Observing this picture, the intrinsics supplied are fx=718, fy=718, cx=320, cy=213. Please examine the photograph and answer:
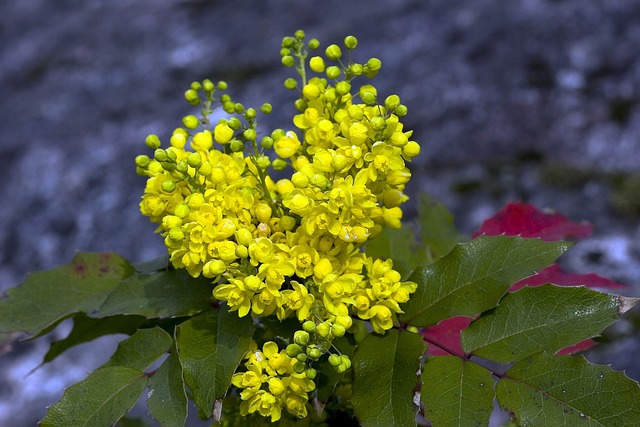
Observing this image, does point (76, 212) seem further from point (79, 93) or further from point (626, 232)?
point (626, 232)

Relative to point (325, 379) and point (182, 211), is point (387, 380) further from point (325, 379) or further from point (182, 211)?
point (182, 211)

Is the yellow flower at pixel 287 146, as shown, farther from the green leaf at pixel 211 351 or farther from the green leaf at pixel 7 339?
the green leaf at pixel 7 339

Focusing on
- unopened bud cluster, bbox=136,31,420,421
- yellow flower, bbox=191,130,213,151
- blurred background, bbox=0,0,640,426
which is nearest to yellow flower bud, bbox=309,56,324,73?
unopened bud cluster, bbox=136,31,420,421

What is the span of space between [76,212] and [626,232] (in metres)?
1.93

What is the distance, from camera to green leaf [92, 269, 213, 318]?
89cm

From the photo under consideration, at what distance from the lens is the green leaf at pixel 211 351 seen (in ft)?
2.65

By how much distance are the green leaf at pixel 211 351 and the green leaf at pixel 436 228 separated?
50cm

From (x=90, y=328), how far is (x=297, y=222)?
398 millimetres

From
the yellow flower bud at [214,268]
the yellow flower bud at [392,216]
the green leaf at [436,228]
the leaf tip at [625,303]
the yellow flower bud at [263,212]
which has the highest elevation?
the yellow flower bud at [263,212]

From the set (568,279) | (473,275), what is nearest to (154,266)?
(473,275)

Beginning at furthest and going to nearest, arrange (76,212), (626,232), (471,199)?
1. (76,212)
2. (471,199)
3. (626,232)

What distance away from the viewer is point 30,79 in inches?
133


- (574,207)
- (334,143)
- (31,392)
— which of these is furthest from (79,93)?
(334,143)

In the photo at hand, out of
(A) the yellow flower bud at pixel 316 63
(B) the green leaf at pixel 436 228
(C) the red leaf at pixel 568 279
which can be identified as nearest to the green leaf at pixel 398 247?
(B) the green leaf at pixel 436 228
